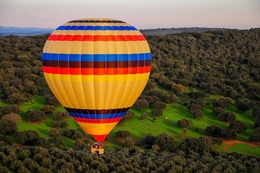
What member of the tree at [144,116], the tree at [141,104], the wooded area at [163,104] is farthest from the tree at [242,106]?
the tree at [144,116]

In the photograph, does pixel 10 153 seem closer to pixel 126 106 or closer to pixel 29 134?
pixel 29 134

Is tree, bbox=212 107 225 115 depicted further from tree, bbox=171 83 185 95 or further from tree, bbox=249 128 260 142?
tree, bbox=171 83 185 95

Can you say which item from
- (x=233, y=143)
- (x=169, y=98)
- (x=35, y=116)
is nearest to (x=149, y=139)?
(x=233, y=143)

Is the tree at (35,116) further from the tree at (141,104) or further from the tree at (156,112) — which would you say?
the tree at (156,112)

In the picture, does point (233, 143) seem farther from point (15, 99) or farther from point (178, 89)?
point (15, 99)

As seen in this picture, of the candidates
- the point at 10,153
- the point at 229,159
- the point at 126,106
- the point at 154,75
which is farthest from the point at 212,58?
the point at 126,106

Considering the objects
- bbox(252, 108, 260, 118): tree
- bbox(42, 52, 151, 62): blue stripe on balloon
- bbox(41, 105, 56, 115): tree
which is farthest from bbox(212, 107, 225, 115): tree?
bbox(42, 52, 151, 62): blue stripe on balloon
